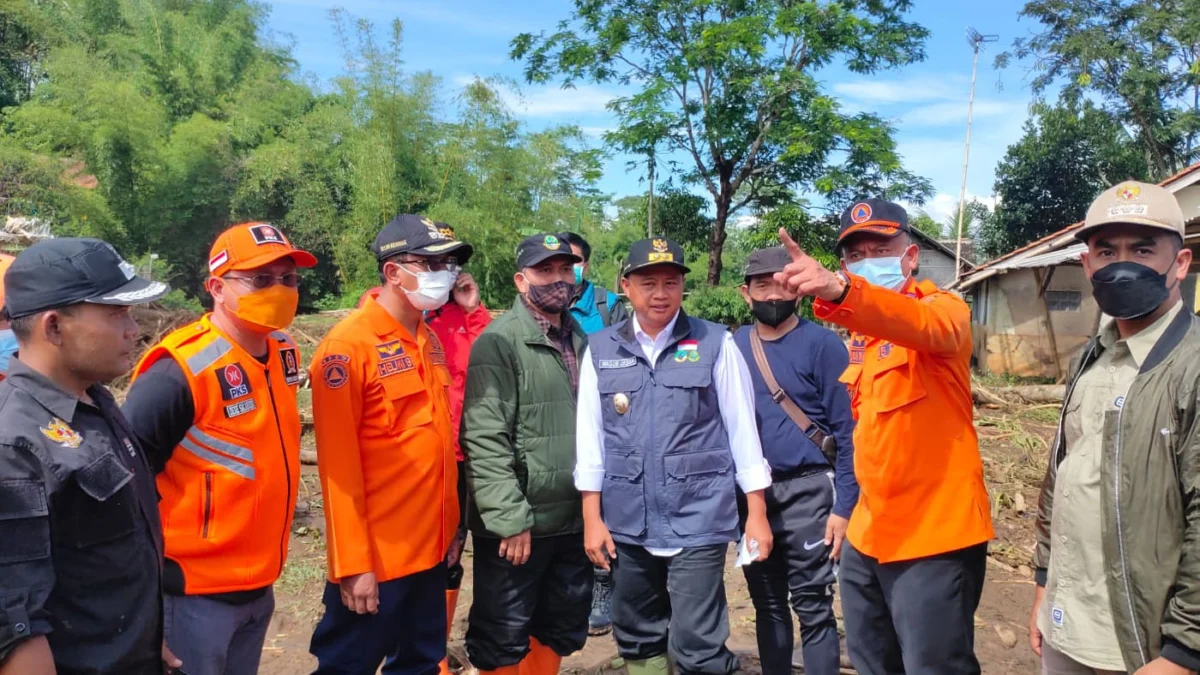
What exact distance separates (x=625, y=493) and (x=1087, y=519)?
1505 mm

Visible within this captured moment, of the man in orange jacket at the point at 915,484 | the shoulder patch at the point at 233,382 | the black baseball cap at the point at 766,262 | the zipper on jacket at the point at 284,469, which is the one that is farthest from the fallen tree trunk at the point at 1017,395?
the shoulder patch at the point at 233,382

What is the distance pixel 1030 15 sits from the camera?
2198cm

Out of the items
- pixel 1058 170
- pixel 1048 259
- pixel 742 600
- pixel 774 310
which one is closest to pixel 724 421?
pixel 774 310

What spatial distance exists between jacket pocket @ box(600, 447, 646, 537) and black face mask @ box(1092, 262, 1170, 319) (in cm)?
159

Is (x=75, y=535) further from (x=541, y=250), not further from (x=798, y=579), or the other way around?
(x=798, y=579)

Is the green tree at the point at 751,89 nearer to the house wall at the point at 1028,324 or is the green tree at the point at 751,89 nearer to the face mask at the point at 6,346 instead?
the house wall at the point at 1028,324

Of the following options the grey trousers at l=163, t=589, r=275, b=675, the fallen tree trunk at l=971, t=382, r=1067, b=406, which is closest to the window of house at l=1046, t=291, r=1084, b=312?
the fallen tree trunk at l=971, t=382, r=1067, b=406

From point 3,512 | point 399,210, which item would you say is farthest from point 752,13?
point 3,512

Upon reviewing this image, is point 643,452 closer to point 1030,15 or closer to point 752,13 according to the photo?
point 752,13

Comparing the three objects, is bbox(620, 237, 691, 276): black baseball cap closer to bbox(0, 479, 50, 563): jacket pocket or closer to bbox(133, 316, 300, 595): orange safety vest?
bbox(133, 316, 300, 595): orange safety vest

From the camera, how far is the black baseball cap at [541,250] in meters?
3.19

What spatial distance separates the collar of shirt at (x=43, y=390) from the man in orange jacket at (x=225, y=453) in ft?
1.45

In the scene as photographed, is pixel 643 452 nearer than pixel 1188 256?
No

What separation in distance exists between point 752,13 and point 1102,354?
17465mm
